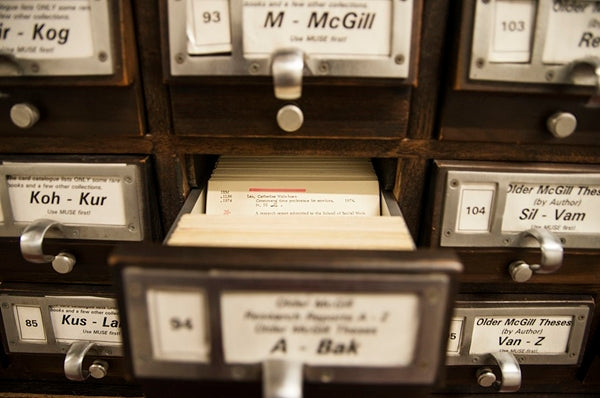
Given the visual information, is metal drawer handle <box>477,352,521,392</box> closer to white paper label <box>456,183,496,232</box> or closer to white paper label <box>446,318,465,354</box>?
white paper label <box>446,318,465,354</box>

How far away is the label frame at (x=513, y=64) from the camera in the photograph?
456 mm

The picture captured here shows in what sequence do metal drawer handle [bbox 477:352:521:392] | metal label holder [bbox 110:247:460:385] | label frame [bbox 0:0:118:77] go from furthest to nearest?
metal drawer handle [bbox 477:352:521:392], label frame [bbox 0:0:118:77], metal label holder [bbox 110:247:460:385]

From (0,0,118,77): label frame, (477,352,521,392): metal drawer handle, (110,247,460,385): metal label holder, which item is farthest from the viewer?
(477,352,521,392): metal drawer handle

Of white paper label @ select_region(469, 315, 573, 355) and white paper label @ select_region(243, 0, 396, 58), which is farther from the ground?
white paper label @ select_region(243, 0, 396, 58)

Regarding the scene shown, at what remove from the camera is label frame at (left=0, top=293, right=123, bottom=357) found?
622 mm

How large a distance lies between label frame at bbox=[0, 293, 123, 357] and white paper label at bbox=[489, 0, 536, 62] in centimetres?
56

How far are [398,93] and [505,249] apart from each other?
0.24m

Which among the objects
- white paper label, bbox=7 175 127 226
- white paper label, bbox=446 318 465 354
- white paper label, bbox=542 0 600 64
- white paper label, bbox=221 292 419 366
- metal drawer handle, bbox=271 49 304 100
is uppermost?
white paper label, bbox=542 0 600 64

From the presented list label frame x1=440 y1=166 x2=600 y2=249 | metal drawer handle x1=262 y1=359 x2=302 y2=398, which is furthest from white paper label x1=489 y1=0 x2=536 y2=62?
metal drawer handle x1=262 y1=359 x2=302 y2=398

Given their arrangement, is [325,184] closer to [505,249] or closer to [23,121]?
[505,249]

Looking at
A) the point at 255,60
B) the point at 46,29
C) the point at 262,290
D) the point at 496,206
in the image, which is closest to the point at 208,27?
the point at 255,60

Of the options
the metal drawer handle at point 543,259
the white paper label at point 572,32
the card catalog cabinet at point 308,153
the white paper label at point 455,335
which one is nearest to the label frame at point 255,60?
the card catalog cabinet at point 308,153

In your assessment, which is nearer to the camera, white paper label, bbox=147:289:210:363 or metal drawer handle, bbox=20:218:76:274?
white paper label, bbox=147:289:210:363

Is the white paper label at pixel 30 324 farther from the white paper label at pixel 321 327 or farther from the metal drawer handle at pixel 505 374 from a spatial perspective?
the metal drawer handle at pixel 505 374
